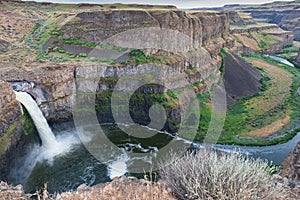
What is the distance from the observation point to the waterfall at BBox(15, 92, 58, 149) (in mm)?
29633

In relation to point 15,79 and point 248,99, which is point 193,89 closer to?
point 248,99

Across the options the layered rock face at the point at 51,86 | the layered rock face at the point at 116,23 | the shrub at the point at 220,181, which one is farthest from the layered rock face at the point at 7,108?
the shrub at the point at 220,181

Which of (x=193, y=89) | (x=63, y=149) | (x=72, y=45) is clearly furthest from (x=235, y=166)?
(x=72, y=45)

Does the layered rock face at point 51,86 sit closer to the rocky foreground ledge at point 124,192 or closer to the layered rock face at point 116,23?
the layered rock face at point 116,23

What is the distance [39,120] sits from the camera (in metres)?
30.4

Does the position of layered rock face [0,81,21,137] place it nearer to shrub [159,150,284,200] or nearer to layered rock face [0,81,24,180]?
layered rock face [0,81,24,180]

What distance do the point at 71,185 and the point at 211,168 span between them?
17.0 m

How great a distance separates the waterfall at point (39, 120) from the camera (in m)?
29.6

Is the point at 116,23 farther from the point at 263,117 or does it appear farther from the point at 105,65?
the point at 263,117

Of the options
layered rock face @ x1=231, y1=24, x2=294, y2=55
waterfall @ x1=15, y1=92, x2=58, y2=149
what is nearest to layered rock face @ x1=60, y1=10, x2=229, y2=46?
waterfall @ x1=15, y1=92, x2=58, y2=149

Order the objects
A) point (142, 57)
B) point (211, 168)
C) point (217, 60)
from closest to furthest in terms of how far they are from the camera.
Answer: point (211, 168)
point (142, 57)
point (217, 60)

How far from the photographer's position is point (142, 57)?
3856 cm

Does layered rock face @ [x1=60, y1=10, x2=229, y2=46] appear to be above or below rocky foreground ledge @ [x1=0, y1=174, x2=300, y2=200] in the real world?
above

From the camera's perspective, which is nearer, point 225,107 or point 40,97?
point 40,97
